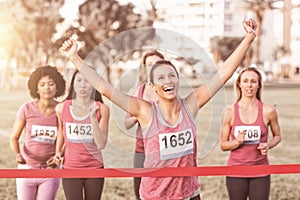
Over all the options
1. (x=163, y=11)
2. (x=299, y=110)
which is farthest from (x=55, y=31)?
(x=299, y=110)

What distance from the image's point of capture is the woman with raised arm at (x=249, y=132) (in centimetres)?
336

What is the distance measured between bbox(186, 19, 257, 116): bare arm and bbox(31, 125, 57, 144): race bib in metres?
0.68

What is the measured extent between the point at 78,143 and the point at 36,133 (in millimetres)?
210

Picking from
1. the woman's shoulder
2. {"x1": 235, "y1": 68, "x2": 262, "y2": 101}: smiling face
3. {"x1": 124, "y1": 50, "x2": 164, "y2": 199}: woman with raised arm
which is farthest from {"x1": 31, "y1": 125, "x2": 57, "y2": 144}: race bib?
the woman's shoulder

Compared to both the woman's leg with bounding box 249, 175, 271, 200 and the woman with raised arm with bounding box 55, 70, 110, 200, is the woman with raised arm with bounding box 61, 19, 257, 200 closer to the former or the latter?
the woman with raised arm with bounding box 55, 70, 110, 200

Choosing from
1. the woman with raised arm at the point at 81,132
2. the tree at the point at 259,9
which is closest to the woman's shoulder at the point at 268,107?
the tree at the point at 259,9

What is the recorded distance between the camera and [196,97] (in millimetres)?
3119

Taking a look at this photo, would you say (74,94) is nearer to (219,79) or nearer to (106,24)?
(106,24)

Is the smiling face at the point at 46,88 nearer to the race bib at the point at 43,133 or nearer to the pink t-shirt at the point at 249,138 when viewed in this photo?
the race bib at the point at 43,133

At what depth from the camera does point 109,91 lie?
3023mm

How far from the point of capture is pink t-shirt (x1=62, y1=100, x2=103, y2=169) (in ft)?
10.7

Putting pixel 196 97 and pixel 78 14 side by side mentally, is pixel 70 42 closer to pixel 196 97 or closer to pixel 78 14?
pixel 78 14

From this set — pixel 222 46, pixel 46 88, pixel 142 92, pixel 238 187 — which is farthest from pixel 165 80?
pixel 238 187

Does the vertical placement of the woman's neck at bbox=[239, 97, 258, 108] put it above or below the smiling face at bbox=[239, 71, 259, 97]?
below
